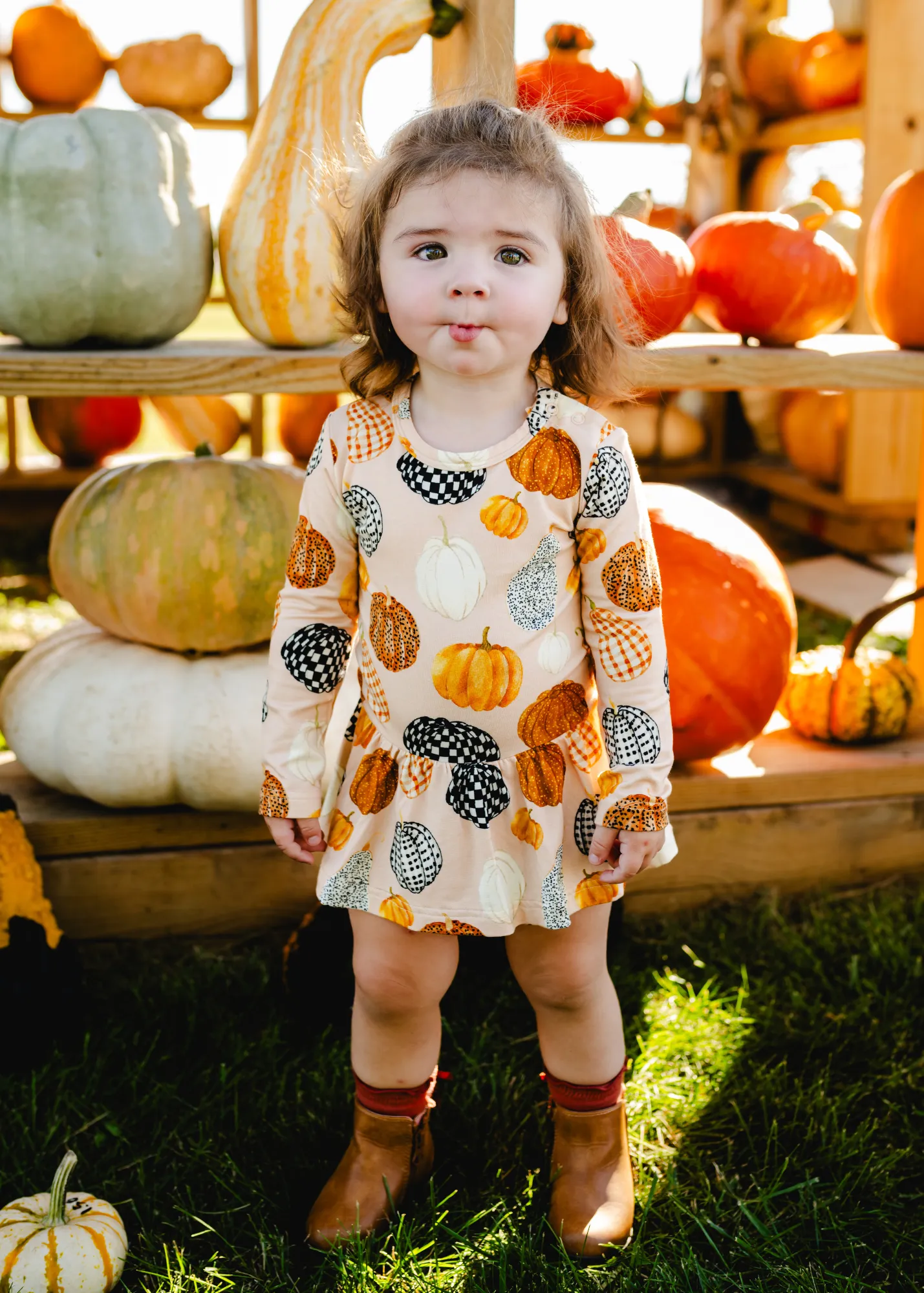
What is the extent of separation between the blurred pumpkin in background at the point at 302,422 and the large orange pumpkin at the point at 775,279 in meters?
2.59

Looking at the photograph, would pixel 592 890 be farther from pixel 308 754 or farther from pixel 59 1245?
pixel 59 1245

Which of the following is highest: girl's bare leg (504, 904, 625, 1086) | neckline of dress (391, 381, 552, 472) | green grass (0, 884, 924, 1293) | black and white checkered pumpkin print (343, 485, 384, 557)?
neckline of dress (391, 381, 552, 472)

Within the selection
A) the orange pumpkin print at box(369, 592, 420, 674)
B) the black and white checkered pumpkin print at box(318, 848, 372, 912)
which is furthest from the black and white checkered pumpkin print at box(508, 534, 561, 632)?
the black and white checkered pumpkin print at box(318, 848, 372, 912)

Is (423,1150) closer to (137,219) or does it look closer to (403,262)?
(403,262)

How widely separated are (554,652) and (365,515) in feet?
0.84

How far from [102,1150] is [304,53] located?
1561 millimetres

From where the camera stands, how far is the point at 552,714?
139cm

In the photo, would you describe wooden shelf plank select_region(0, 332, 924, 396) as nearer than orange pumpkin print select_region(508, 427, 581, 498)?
No

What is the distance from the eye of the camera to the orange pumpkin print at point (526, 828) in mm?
1361

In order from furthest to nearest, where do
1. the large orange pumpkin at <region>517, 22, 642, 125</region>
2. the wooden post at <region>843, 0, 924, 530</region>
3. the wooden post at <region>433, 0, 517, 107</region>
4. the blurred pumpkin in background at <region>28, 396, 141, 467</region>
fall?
the blurred pumpkin in background at <region>28, 396, 141, 467</region>
the large orange pumpkin at <region>517, 22, 642, 125</region>
the wooden post at <region>843, 0, 924, 530</region>
the wooden post at <region>433, 0, 517, 107</region>

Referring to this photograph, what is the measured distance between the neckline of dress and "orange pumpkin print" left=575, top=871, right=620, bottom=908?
18.7 inches

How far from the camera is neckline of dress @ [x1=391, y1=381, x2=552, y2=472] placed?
1.32 m

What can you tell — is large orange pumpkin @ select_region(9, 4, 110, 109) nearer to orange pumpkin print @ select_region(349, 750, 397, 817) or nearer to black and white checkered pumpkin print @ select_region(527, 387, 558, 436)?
black and white checkered pumpkin print @ select_region(527, 387, 558, 436)

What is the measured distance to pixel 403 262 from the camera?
1249mm
